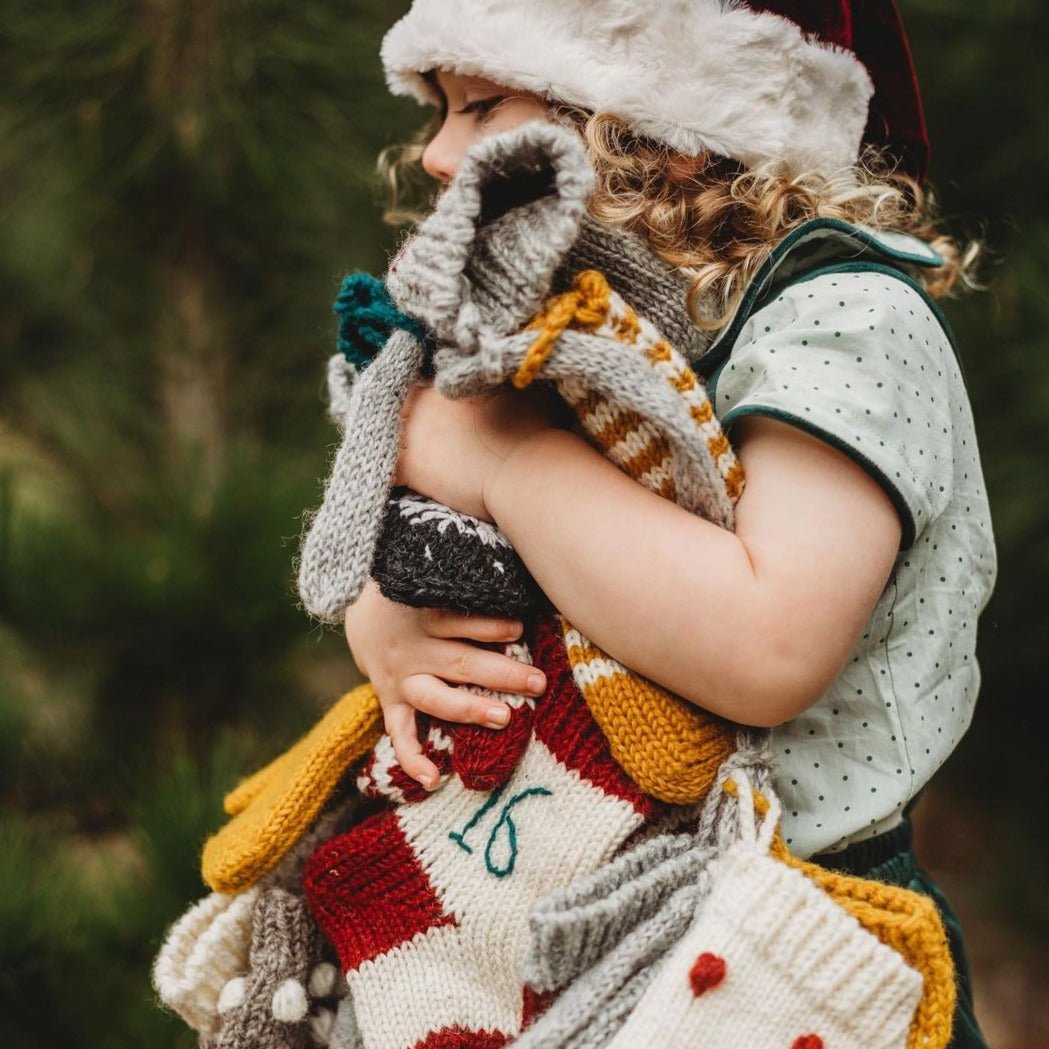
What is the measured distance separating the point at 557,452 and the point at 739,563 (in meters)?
0.13

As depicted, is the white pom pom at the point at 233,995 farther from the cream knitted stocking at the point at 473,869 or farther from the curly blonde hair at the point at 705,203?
the curly blonde hair at the point at 705,203

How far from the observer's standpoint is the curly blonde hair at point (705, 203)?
26.7 inches

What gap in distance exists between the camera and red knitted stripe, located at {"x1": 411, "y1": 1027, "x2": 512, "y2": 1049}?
626 millimetres

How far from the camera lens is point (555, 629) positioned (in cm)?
65

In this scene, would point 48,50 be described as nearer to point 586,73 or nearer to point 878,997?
point 586,73

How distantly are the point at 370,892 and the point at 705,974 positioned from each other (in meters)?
0.23

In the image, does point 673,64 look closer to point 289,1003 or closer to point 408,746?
point 408,746

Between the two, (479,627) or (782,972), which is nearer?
(782,972)

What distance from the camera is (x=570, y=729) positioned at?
0.63 m

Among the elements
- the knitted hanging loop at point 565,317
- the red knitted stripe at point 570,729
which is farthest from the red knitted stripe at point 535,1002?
the knitted hanging loop at point 565,317

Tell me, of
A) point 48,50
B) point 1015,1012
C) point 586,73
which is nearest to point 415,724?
point 586,73

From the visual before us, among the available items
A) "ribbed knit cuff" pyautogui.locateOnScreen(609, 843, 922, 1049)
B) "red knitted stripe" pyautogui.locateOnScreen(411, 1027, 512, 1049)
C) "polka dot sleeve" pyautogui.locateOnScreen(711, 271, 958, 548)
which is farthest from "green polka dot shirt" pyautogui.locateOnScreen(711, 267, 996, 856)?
"red knitted stripe" pyautogui.locateOnScreen(411, 1027, 512, 1049)

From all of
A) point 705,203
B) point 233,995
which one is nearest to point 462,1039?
point 233,995

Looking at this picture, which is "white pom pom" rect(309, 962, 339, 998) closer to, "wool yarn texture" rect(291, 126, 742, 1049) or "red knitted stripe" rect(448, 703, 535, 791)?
"wool yarn texture" rect(291, 126, 742, 1049)
